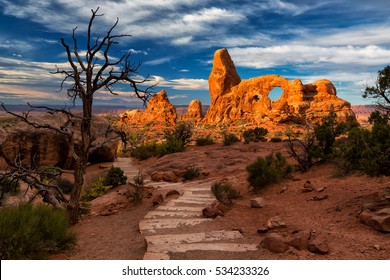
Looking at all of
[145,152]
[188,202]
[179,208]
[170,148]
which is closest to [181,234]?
[179,208]

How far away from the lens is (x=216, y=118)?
70188 mm

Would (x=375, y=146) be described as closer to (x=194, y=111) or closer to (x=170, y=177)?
(x=170, y=177)

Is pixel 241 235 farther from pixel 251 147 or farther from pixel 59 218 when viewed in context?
pixel 251 147

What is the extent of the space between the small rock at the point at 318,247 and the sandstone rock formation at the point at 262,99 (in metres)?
45.5

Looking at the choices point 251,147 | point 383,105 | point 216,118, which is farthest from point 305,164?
point 216,118

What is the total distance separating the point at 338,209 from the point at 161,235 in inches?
155

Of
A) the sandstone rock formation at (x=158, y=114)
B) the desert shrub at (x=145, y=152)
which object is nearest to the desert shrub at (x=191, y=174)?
the desert shrub at (x=145, y=152)

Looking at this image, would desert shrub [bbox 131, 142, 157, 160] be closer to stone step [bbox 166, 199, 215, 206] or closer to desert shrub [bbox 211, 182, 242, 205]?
desert shrub [bbox 211, 182, 242, 205]

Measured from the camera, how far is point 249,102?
67.0 m

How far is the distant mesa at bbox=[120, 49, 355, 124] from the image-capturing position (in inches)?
2156

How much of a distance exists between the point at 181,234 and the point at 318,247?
2455 mm

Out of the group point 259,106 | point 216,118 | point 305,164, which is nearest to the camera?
point 305,164

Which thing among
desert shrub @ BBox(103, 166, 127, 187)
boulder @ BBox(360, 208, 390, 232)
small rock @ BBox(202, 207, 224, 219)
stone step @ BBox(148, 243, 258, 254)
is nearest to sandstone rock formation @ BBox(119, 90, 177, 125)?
desert shrub @ BBox(103, 166, 127, 187)

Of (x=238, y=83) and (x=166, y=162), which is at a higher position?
(x=238, y=83)
